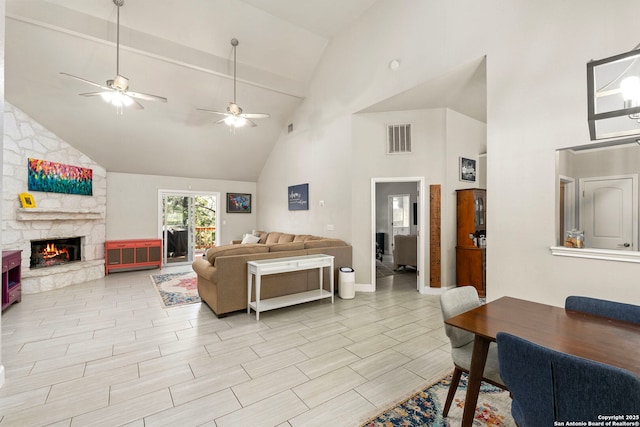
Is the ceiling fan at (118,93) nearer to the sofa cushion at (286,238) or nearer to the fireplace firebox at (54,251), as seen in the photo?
the fireplace firebox at (54,251)

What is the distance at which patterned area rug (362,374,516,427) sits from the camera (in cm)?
187

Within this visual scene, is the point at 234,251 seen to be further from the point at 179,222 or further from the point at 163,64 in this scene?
the point at 179,222

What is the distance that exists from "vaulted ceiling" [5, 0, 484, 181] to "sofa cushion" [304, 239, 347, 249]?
2.80 m

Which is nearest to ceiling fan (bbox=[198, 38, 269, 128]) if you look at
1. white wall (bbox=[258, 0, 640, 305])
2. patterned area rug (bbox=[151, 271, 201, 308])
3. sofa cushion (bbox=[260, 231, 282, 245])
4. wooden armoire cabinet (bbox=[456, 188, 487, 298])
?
white wall (bbox=[258, 0, 640, 305])

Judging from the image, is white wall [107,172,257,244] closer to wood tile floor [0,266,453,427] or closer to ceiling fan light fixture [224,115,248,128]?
wood tile floor [0,266,453,427]

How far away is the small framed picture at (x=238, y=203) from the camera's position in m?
8.62

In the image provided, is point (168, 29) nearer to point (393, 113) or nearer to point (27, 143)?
point (27, 143)

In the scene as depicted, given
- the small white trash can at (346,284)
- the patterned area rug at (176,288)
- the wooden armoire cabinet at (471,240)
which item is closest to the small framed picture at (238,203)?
the patterned area rug at (176,288)

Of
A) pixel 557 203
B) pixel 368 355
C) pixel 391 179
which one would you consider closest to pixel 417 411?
pixel 368 355

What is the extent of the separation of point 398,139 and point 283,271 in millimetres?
3196

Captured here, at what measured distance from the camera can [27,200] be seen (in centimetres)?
497

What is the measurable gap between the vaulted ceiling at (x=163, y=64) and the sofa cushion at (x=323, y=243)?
280 centimetres

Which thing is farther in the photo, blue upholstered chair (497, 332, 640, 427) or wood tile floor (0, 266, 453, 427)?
wood tile floor (0, 266, 453, 427)

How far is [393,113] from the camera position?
201 inches
